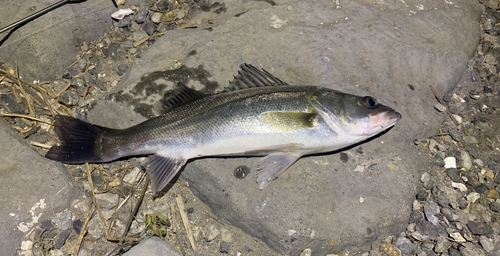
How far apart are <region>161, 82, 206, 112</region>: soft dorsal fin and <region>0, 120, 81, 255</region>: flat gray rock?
1.61 m

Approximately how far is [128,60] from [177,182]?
2.35m

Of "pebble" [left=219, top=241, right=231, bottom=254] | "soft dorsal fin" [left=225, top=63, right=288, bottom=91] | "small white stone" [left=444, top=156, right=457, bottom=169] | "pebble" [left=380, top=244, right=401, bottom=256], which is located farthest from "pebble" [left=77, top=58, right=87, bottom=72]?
"small white stone" [left=444, top=156, right=457, bottom=169]

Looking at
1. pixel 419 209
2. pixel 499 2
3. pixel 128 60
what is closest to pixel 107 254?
pixel 128 60

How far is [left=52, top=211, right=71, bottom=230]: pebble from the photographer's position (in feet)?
13.8

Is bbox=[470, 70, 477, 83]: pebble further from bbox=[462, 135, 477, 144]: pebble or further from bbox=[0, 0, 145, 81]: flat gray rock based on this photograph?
bbox=[0, 0, 145, 81]: flat gray rock

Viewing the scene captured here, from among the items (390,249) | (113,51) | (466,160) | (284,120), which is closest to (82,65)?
(113,51)

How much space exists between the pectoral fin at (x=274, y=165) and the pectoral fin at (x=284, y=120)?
1.28 feet

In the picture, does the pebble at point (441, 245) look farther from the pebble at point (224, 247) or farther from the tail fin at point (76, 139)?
the tail fin at point (76, 139)

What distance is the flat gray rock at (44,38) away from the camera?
5215mm

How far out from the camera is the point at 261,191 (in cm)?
413

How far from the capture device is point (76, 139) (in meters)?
4.18

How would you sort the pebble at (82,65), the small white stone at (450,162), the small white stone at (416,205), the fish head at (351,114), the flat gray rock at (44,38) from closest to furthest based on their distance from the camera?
the fish head at (351,114) < the small white stone at (416,205) < the small white stone at (450,162) < the flat gray rock at (44,38) < the pebble at (82,65)

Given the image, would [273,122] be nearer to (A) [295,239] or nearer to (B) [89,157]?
(A) [295,239]

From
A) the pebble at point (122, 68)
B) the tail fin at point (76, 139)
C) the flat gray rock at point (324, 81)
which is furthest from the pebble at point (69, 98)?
the tail fin at point (76, 139)
